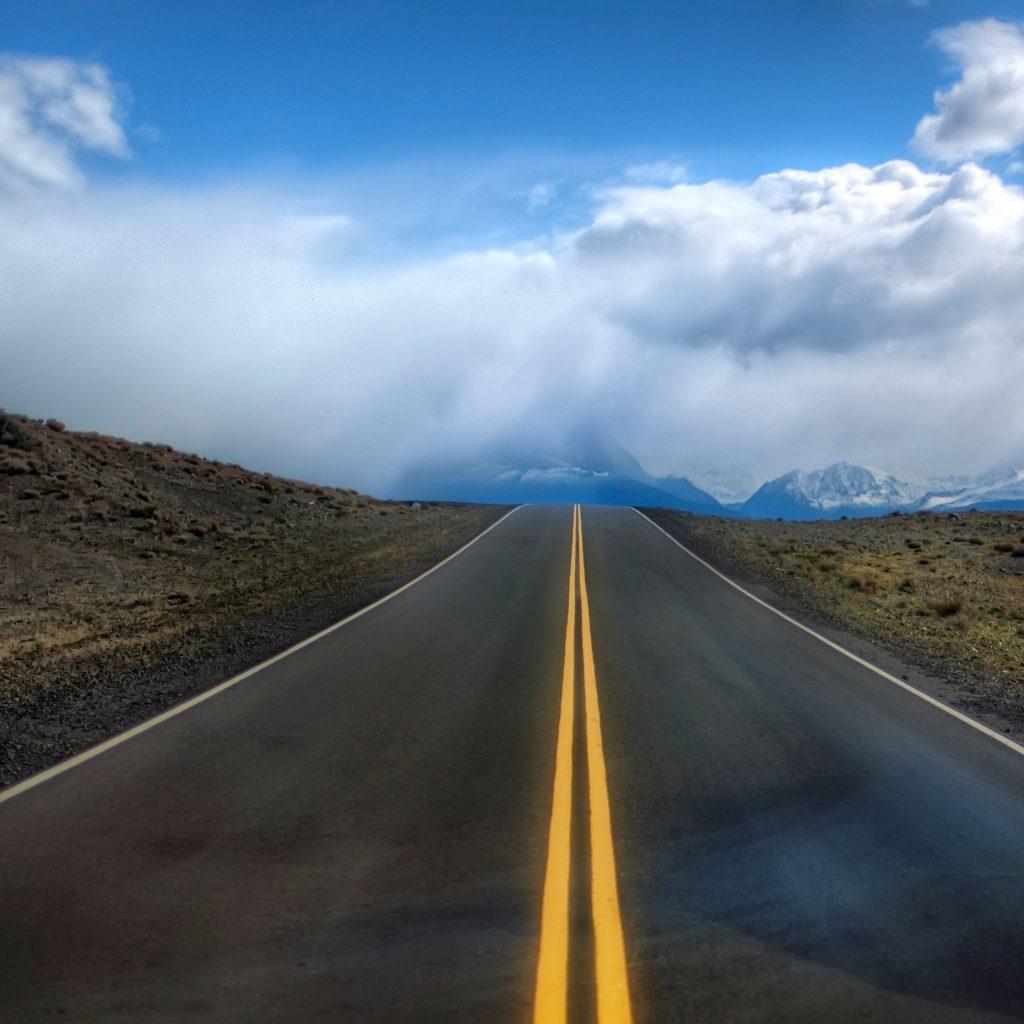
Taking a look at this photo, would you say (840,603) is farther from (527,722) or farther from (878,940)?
(878,940)

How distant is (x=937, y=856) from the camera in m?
5.92

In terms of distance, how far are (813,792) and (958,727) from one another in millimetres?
3440

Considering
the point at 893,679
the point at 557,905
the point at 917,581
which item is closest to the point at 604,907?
→ the point at 557,905

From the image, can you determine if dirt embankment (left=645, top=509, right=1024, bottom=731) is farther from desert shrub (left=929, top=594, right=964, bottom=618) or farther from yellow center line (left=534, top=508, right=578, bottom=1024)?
yellow center line (left=534, top=508, right=578, bottom=1024)

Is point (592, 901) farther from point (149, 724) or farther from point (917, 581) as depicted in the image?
point (917, 581)

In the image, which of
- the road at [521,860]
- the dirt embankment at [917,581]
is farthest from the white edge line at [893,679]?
the dirt embankment at [917,581]

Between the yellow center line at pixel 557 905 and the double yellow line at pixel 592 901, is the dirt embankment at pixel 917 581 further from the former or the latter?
the yellow center line at pixel 557 905

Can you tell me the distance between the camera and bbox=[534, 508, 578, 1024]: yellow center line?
159 inches

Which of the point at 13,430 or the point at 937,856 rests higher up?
the point at 13,430

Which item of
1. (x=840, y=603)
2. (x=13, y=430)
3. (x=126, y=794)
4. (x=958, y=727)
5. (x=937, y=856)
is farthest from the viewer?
(x=13, y=430)

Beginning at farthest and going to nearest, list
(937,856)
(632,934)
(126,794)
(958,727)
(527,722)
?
1. (958,727)
2. (527,722)
3. (126,794)
4. (937,856)
5. (632,934)

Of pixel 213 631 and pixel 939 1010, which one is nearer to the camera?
pixel 939 1010

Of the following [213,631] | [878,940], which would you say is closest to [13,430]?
[213,631]

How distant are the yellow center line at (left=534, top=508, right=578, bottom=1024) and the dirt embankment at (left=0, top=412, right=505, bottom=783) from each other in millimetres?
4192
